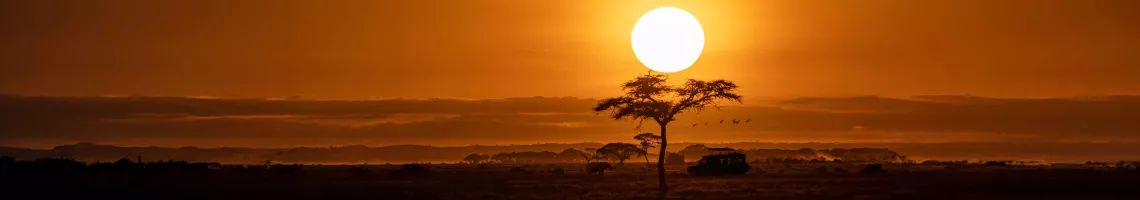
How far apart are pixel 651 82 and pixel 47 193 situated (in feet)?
107

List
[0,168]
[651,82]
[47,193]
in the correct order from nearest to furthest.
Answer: [47,193]
[651,82]
[0,168]

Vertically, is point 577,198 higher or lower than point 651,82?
lower

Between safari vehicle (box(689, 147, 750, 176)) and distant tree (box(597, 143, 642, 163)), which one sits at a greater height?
distant tree (box(597, 143, 642, 163))

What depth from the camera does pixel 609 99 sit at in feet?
257

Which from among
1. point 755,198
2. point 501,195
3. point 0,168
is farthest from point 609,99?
point 0,168

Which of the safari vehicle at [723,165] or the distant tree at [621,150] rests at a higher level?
the distant tree at [621,150]

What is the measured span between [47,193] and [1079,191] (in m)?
47.5

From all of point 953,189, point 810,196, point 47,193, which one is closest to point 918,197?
point 810,196

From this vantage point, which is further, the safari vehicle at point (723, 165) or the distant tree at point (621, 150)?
the distant tree at point (621, 150)

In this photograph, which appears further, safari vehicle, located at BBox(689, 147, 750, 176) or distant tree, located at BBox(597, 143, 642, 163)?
distant tree, located at BBox(597, 143, 642, 163)

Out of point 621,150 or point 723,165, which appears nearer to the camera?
point 723,165

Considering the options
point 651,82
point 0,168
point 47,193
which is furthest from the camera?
point 0,168

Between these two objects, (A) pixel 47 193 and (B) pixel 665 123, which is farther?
(B) pixel 665 123

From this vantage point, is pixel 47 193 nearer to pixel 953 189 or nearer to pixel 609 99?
pixel 609 99
